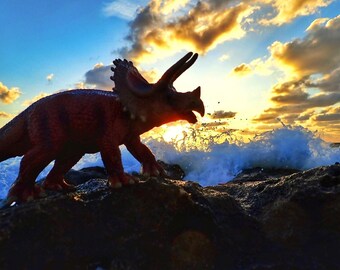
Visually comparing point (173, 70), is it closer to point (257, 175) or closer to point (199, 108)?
point (199, 108)

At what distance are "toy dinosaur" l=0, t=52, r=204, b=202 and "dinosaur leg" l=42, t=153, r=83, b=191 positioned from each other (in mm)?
209

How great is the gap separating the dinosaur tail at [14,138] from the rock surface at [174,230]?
1.27m

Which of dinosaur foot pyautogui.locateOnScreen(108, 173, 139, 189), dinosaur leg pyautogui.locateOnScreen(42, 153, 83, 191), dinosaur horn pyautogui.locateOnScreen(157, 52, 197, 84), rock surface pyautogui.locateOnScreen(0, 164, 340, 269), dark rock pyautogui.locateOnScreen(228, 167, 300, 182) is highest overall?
dinosaur horn pyautogui.locateOnScreen(157, 52, 197, 84)

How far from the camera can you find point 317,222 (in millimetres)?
2947

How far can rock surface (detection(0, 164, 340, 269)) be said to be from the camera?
8.52ft

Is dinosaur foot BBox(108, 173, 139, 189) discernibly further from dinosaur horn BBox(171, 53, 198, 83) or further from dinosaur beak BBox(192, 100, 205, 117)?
dinosaur horn BBox(171, 53, 198, 83)

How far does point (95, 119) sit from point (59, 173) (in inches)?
36.1

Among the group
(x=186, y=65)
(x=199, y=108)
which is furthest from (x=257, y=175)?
(x=186, y=65)

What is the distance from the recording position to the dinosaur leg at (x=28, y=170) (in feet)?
11.9

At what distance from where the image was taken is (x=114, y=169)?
11.6ft

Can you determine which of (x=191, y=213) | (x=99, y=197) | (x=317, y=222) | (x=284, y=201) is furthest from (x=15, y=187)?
(x=317, y=222)

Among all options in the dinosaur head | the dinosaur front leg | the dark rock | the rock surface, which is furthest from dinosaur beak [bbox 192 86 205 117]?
the dark rock

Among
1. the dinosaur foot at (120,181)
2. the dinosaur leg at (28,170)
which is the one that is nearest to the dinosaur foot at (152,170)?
the dinosaur foot at (120,181)

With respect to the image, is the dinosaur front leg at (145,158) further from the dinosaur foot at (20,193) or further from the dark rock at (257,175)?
the dark rock at (257,175)
